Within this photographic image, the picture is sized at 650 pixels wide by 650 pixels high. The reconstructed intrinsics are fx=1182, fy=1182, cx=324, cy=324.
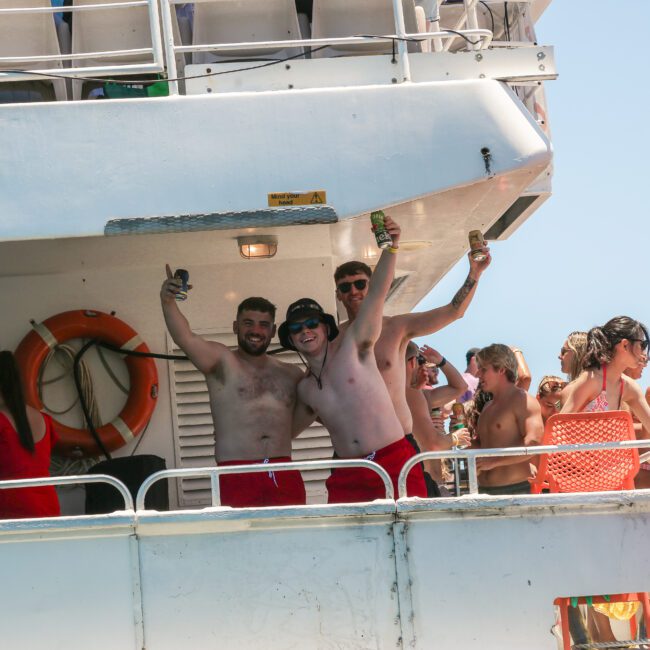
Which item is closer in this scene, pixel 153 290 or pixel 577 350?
pixel 577 350

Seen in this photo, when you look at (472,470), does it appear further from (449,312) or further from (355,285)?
(355,285)

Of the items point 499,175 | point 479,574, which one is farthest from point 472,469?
point 499,175

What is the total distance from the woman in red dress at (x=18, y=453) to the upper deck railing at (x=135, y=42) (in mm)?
1688

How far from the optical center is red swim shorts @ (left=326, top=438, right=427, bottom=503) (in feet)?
19.6

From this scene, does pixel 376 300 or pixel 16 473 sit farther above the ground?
pixel 376 300

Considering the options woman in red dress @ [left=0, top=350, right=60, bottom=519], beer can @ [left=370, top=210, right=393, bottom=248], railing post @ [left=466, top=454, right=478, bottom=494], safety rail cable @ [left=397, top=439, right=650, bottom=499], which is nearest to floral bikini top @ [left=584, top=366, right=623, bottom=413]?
safety rail cable @ [left=397, top=439, right=650, bottom=499]

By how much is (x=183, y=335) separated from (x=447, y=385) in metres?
2.44

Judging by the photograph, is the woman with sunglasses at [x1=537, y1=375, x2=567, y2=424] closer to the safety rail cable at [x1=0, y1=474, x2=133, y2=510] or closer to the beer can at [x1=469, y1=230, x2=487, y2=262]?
the beer can at [x1=469, y1=230, x2=487, y2=262]

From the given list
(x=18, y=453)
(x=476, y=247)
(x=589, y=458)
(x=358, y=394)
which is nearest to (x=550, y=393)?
(x=476, y=247)

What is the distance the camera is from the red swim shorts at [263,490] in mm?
6219

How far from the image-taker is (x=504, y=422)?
22.6 ft

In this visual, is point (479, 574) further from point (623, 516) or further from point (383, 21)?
point (383, 21)

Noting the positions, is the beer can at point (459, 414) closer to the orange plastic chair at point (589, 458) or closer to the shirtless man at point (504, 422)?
the shirtless man at point (504, 422)

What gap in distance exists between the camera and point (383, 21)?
733 cm
